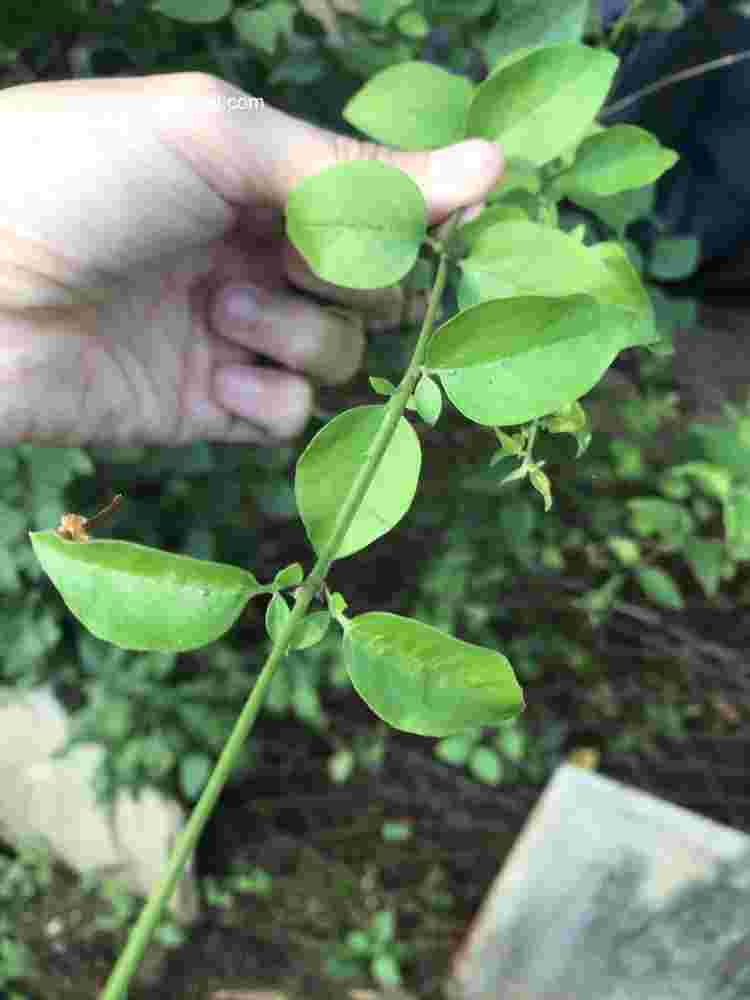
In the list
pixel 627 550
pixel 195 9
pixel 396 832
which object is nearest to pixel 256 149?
pixel 195 9

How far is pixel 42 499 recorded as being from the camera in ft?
3.01

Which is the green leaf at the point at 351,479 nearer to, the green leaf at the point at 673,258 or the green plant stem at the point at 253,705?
the green plant stem at the point at 253,705

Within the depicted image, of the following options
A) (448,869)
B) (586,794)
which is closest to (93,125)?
(586,794)

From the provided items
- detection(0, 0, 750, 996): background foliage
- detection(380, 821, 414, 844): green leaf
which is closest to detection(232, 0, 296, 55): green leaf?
detection(0, 0, 750, 996): background foliage

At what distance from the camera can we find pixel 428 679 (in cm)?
32

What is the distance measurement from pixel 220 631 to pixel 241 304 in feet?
1.85

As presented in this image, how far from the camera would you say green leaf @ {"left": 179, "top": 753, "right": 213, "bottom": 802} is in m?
1.20

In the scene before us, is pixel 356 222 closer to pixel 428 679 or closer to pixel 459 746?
pixel 428 679

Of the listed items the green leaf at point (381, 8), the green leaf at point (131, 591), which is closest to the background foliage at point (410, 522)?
the green leaf at point (381, 8)

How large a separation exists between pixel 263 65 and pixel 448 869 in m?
1.05

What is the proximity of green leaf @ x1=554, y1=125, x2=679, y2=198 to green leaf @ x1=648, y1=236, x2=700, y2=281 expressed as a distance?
0.39 m

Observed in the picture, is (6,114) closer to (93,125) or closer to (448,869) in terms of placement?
(93,125)

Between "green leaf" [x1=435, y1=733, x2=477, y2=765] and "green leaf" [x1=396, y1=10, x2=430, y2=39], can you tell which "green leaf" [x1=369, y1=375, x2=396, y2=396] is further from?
"green leaf" [x1=435, y1=733, x2=477, y2=765]

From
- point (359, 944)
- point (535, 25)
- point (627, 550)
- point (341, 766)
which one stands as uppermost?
point (535, 25)
